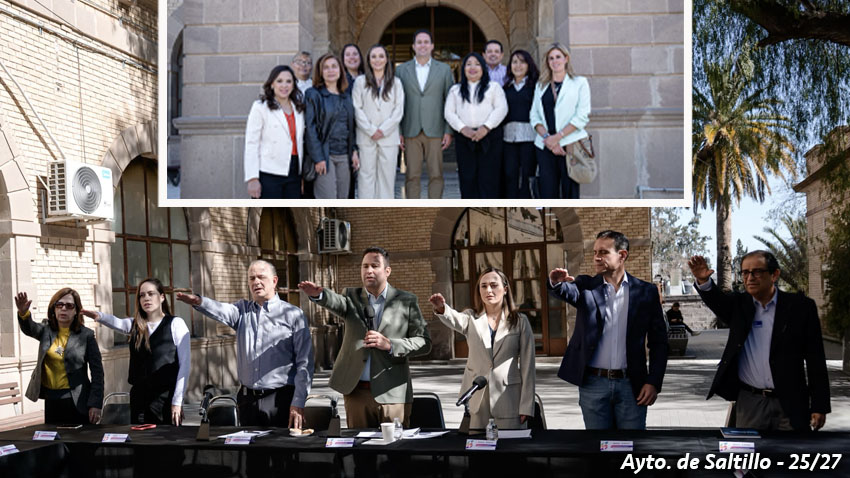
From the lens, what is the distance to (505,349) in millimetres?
3973

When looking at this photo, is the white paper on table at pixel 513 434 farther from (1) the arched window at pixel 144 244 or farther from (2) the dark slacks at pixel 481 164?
(1) the arched window at pixel 144 244

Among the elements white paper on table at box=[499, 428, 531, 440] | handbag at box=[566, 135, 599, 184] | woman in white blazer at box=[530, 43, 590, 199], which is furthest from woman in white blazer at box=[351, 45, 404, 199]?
white paper on table at box=[499, 428, 531, 440]

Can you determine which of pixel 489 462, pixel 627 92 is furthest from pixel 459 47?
pixel 489 462

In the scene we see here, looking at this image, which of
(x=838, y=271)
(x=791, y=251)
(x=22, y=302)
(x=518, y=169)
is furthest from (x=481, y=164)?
(x=791, y=251)

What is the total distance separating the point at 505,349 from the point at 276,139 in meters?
2.96

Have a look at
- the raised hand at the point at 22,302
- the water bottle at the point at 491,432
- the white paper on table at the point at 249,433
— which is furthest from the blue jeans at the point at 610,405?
the raised hand at the point at 22,302

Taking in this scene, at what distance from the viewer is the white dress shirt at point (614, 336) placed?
13.1 feet

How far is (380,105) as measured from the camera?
20.1 ft

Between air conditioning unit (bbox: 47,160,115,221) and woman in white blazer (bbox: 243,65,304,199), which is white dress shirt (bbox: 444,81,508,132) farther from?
air conditioning unit (bbox: 47,160,115,221)

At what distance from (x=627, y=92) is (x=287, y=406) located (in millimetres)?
3587

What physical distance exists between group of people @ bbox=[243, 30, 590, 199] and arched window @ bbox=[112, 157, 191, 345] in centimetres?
338

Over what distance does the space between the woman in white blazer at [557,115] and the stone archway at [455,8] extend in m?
4.98

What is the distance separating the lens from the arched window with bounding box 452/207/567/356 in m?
14.0

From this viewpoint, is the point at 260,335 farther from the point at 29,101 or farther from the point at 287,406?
the point at 29,101
